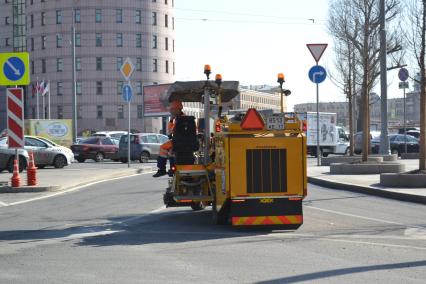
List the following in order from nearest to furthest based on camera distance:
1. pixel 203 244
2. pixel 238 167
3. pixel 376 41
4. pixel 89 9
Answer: pixel 203 244, pixel 238 167, pixel 376 41, pixel 89 9

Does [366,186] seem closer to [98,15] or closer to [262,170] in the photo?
[262,170]

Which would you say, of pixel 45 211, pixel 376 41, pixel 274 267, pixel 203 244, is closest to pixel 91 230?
pixel 203 244

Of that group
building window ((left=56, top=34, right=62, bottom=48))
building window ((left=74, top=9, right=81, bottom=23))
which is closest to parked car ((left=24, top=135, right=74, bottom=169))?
building window ((left=74, top=9, right=81, bottom=23))

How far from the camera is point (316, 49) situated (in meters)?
23.1

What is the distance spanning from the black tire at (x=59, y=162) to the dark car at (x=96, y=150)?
8197 millimetres

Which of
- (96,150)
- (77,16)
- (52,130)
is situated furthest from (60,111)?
(96,150)

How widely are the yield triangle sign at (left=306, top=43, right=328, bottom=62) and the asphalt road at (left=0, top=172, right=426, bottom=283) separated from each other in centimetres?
948

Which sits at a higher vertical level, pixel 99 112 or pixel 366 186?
pixel 99 112

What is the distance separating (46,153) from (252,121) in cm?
2066

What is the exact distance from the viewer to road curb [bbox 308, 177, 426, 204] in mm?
15054

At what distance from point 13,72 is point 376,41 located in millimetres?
19215

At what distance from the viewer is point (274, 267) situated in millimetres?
7766

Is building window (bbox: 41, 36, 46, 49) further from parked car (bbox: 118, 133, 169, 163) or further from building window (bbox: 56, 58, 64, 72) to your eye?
parked car (bbox: 118, 133, 169, 163)

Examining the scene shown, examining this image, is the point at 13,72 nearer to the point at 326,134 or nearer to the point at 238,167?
the point at 238,167
